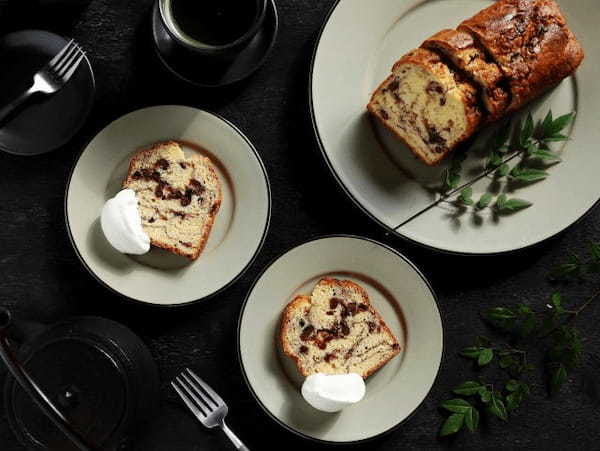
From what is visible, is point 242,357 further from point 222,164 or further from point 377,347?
point 222,164

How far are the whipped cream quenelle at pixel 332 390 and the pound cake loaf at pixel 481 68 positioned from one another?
79 cm

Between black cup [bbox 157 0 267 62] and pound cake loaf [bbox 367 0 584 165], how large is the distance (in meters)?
0.47

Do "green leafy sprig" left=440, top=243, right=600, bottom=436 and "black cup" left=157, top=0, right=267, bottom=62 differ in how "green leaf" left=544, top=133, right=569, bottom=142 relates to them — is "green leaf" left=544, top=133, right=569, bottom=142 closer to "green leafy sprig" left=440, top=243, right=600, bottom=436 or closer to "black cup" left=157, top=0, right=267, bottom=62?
"green leafy sprig" left=440, top=243, right=600, bottom=436

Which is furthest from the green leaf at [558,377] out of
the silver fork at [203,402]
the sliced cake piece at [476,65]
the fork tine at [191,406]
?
the fork tine at [191,406]

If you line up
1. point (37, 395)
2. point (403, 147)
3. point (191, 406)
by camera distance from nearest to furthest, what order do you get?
point (37, 395) < point (191, 406) < point (403, 147)

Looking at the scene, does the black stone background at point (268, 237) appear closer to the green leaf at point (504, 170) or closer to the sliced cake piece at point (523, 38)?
the green leaf at point (504, 170)

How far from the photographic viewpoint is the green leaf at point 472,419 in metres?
2.51

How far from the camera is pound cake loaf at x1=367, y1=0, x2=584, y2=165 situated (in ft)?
7.54

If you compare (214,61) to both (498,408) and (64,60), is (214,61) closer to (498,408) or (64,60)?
(64,60)

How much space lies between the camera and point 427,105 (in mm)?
2357

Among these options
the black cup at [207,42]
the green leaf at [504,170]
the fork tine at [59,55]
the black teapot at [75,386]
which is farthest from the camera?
the green leaf at [504,170]

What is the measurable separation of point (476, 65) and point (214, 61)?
844 mm

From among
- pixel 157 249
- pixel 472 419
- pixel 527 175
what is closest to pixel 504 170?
pixel 527 175

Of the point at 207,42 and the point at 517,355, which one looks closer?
the point at 207,42
